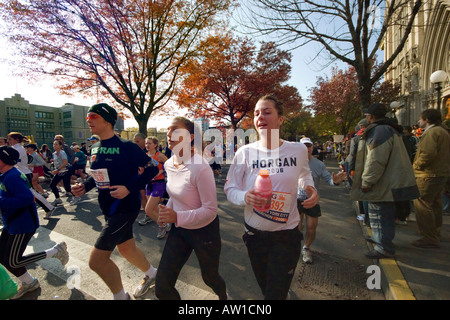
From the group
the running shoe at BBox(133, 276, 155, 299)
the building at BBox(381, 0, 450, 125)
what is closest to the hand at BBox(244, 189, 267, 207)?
the running shoe at BBox(133, 276, 155, 299)

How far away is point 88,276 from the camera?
10.6ft

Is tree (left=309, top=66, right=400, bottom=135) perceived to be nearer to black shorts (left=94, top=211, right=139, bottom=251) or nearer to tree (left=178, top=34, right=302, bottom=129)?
tree (left=178, top=34, right=302, bottom=129)

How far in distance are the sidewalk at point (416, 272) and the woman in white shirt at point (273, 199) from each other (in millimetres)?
1593

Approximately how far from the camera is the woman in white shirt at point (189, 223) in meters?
2.01

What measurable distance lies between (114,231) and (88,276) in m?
1.37

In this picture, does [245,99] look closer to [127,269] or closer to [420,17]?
[420,17]

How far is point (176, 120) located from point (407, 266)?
134 inches

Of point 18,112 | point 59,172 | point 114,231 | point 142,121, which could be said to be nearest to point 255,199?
point 114,231

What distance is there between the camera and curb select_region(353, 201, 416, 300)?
246 cm

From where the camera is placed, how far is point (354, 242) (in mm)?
4227

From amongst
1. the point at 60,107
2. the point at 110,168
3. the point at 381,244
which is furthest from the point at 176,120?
the point at 60,107

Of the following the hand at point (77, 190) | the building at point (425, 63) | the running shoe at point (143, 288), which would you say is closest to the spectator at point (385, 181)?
the running shoe at point (143, 288)

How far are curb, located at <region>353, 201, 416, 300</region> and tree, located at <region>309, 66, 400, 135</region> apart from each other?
2415 cm

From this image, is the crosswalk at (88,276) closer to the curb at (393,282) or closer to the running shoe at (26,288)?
the running shoe at (26,288)
